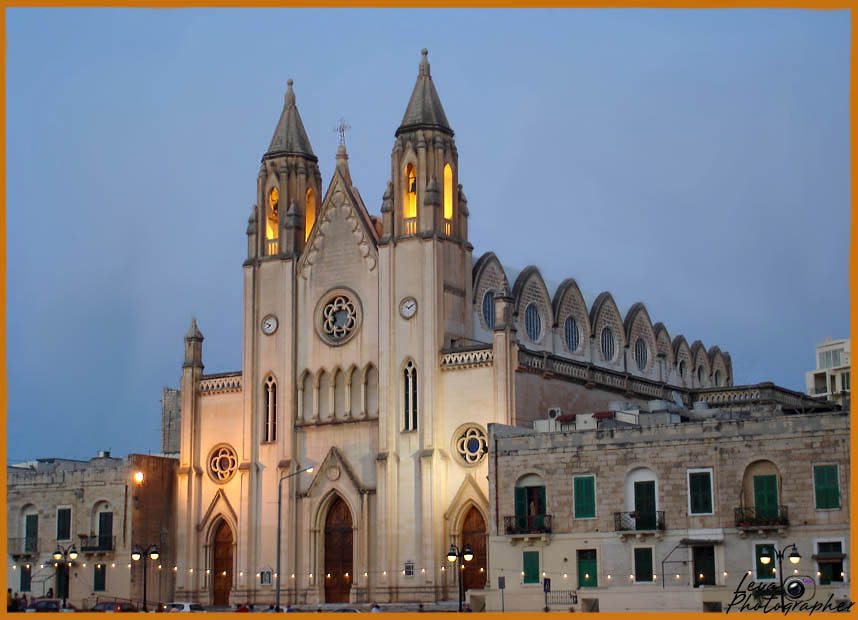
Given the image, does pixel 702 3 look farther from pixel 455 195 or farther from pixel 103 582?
pixel 103 582

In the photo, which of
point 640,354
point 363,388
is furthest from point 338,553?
point 640,354

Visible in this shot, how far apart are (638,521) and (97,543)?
29748 millimetres

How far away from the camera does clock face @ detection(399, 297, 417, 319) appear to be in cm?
6906

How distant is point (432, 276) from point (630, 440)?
52.4ft

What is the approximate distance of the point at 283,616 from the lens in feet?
159

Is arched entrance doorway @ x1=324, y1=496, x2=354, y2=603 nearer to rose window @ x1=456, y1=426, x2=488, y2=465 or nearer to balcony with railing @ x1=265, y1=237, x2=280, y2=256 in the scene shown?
rose window @ x1=456, y1=426, x2=488, y2=465

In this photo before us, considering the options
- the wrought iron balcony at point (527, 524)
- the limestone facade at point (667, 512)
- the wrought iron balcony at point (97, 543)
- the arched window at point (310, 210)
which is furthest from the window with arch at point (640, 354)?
the wrought iron balcony at point (97, 543)

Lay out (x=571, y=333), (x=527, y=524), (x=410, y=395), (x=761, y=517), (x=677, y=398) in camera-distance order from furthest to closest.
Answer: (x=677, y=398), (x=571, y=333), (x=410, y=395), (x=527, y=524), (x=761, y=517)

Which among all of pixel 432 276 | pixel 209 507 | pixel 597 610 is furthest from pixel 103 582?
pixel 597 610

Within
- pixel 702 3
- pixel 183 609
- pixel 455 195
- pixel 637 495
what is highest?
pixel 455 195

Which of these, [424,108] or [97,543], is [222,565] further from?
[424,108]

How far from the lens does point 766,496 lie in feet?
174

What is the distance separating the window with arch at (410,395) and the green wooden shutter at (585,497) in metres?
12.6

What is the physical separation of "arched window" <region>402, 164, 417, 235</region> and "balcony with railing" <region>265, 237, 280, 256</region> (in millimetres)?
8131
